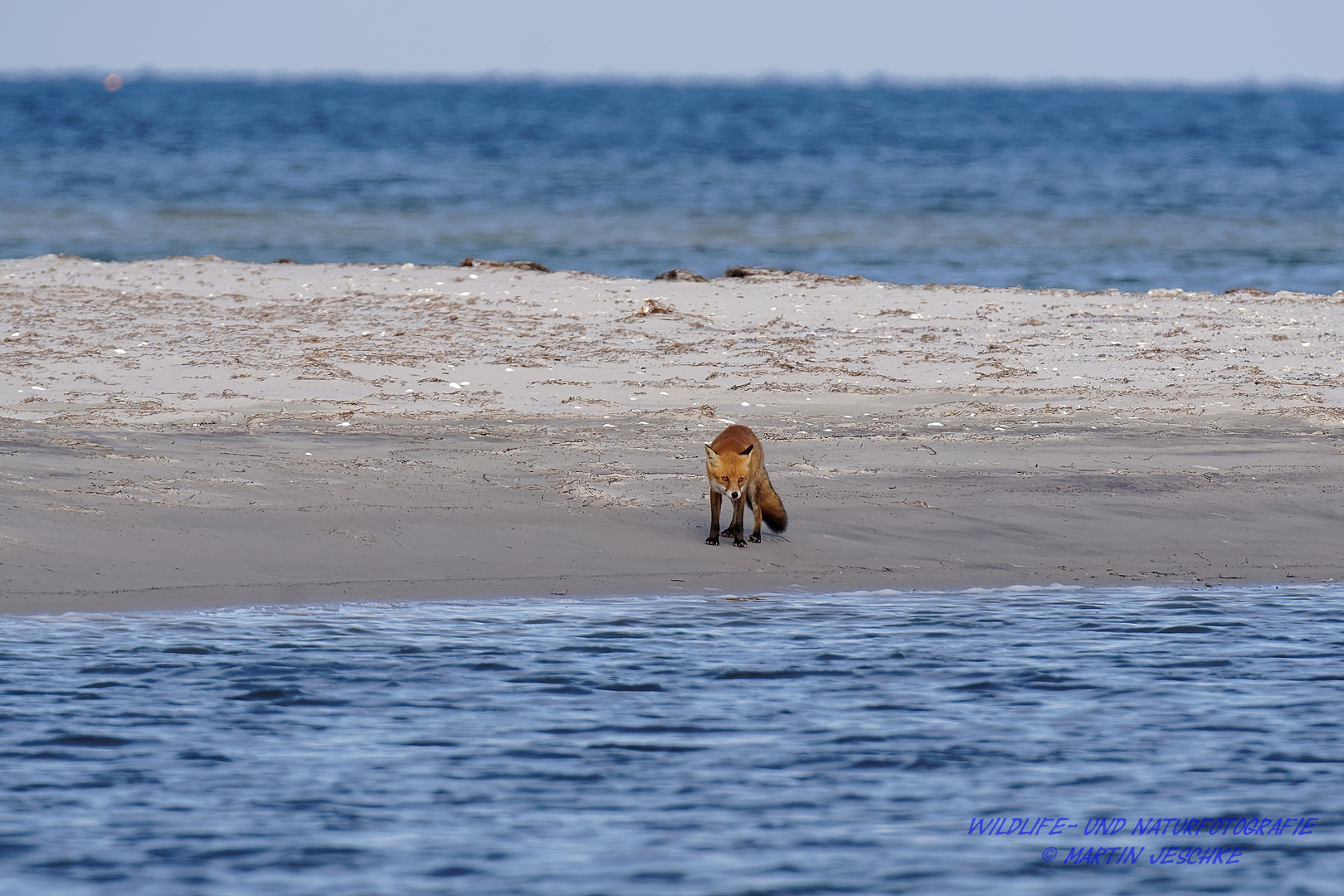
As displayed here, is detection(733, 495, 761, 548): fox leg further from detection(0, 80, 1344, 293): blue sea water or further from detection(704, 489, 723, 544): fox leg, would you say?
detection(0, 80, 1344, 293): blue sea water

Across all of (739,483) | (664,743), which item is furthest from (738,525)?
(664,743)

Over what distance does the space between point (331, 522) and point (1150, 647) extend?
4.36 metres

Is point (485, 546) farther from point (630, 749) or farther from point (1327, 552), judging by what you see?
point (1327, 552)

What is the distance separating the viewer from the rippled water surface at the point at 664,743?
5398mm

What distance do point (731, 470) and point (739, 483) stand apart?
86 mm

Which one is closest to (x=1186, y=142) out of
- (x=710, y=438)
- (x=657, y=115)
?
(x=657, y=115)

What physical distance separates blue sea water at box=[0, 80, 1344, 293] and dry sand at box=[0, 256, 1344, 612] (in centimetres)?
694

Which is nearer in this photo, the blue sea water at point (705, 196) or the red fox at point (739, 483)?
the red fox at point (739, 483)

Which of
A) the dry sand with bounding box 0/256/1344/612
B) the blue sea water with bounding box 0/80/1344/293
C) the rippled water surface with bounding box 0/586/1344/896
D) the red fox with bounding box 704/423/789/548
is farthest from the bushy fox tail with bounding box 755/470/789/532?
the blue sea water with bounding box 0/80/1344/293

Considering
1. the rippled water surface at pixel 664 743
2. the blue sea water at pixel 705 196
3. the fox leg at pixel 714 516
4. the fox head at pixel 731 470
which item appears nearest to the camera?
the rippled water surface at pixel 664 743

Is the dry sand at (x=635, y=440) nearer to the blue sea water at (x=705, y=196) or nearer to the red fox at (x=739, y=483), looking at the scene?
the red fox at (x=739, y=483)

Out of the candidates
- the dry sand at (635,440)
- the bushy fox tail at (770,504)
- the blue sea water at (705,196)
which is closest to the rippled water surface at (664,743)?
the dry sand at (635,440)

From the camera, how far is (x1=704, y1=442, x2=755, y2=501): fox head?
8.91m

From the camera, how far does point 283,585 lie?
8539mm
